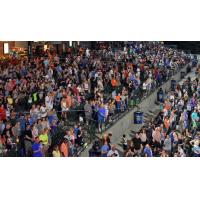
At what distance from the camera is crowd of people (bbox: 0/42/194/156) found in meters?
14.5

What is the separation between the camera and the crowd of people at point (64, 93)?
14516 mm

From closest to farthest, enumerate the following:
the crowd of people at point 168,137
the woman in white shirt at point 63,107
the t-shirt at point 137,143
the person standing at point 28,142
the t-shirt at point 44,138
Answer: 1. the person standing at point 28,142
2. the t-shirt at point 44,138
3. the crowd of people at point 168,137
4. the t-shirt at point 137,143
5. the woman in white shirt at point 63,107

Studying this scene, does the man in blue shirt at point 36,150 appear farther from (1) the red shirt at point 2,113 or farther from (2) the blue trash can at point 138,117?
(2) the blue trash can at point 138,117

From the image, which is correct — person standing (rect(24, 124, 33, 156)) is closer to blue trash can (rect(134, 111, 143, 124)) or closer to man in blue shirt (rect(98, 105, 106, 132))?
man in blue shirt (rect(98, 105, 106, 132))

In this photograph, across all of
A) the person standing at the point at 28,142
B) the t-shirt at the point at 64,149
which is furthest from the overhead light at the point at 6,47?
the t-shirt at the point at 64,149

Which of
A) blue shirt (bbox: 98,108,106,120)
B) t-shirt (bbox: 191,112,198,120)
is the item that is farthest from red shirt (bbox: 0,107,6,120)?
t-shirt (bbox: 191,112,198,120)

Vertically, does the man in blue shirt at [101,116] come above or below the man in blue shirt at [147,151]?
above

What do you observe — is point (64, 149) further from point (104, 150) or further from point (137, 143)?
point (137, 143)

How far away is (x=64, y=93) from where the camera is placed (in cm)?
1783

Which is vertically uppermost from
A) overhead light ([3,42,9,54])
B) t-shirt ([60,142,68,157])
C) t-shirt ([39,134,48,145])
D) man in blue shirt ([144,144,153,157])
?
overhead light ([3,42,9,54])

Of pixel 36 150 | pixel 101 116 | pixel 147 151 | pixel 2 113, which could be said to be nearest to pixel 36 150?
pixel 36 150
